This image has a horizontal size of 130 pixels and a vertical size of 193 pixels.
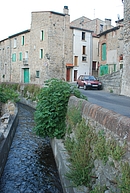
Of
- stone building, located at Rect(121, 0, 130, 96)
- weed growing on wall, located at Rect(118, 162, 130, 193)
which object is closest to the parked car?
stone building, located at Rect(121, 0, 130, 96)

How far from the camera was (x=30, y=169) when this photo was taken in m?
7.52

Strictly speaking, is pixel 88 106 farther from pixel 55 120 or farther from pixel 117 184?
pixel 55 120

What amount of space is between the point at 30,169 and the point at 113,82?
570 inches

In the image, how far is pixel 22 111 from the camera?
1892 cm

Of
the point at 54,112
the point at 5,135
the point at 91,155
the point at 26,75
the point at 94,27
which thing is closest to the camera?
the point at 91,155

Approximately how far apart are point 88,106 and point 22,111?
1417 centimetres

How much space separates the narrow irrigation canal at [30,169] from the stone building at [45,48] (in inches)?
900

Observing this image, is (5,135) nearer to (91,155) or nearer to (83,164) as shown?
(83,164)

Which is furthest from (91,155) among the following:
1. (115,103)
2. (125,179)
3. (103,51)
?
(103,51)

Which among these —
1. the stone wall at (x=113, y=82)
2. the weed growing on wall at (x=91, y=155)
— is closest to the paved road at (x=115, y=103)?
the stone wall at (x=113, y=82)

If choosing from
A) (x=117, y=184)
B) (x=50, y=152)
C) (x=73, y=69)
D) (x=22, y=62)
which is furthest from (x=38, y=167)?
(x=22, y=62)

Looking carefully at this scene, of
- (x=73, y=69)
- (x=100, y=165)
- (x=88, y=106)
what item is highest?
(x=73, y=69)

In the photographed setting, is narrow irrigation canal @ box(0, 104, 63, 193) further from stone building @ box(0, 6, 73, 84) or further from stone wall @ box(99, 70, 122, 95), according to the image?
stone building @ box(0, 6, 73, 84)

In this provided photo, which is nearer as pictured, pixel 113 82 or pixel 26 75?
pixel 113 82
